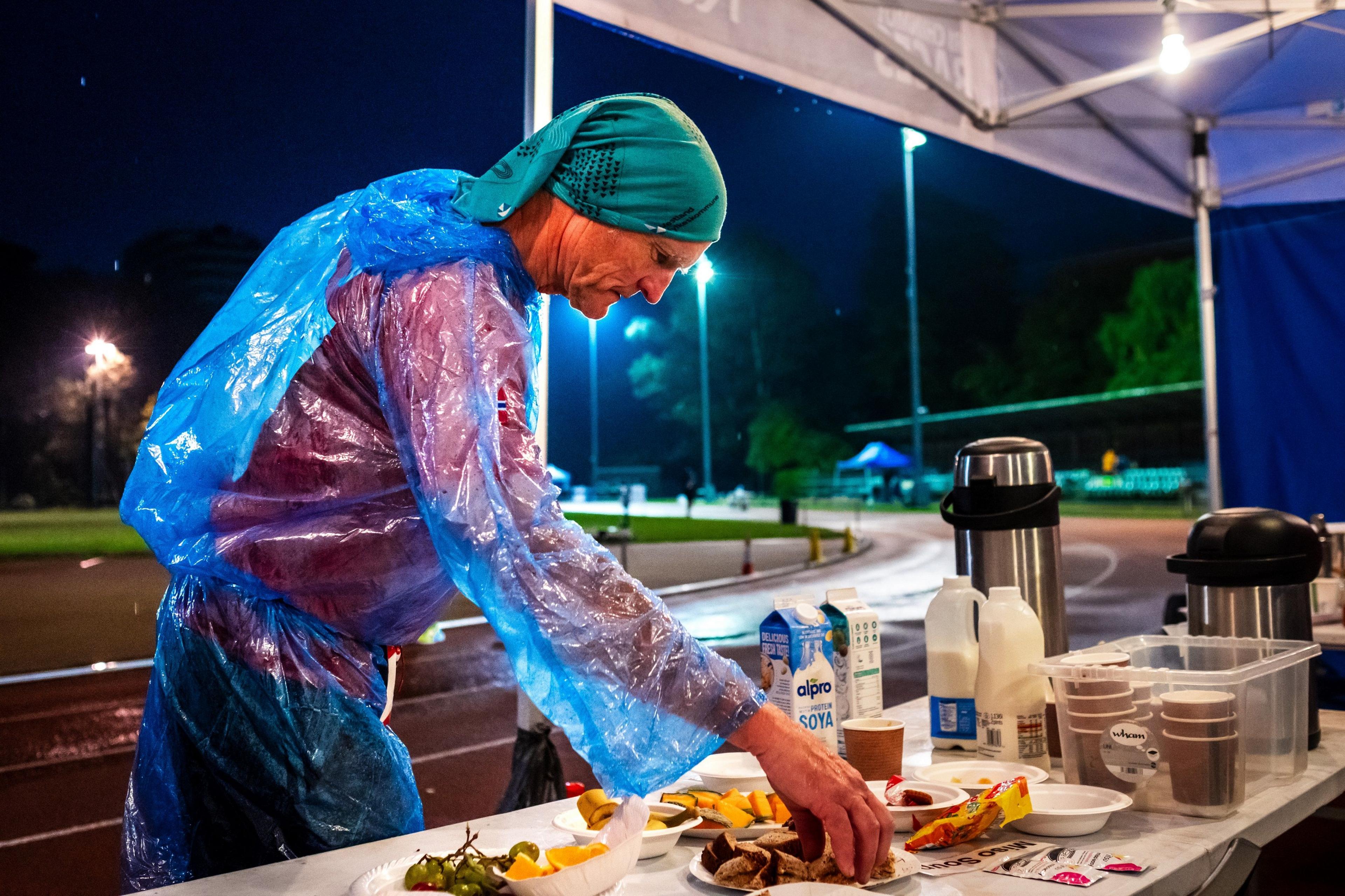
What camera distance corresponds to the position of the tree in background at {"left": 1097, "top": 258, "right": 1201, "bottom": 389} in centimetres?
3666

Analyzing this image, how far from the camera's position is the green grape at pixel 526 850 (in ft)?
3.79

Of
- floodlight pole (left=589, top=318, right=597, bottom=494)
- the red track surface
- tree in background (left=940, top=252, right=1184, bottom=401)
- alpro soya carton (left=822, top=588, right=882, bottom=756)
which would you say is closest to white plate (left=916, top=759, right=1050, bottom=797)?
alpro soya carton (left=822, top=588, right=882, bottom=756)

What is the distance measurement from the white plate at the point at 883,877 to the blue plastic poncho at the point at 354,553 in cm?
23

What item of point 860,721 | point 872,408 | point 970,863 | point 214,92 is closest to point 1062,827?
point 970,863

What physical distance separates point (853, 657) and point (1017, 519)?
71 centimetres

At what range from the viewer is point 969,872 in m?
1.30

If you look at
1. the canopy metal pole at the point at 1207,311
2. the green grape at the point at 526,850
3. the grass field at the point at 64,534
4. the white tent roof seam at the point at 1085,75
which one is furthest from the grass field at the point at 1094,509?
the green grape at the point at 526,850

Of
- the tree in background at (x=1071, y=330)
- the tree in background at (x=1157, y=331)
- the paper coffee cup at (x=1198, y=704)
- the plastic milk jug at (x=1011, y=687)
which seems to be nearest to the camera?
the paper coffee cup at (x=1198, y=704)

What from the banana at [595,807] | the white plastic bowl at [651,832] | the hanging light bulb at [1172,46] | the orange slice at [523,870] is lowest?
the white plastic bowl at [651,832]

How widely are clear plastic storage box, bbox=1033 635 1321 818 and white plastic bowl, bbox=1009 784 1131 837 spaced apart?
8cm

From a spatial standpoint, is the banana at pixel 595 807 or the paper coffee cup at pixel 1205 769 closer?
the banana at pixel 595 807

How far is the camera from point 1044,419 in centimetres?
2867

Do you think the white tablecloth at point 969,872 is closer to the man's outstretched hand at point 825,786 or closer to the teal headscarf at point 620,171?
the man's outstretched hand at point 825,786

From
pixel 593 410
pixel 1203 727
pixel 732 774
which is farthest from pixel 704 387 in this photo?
pixel 1203 727
